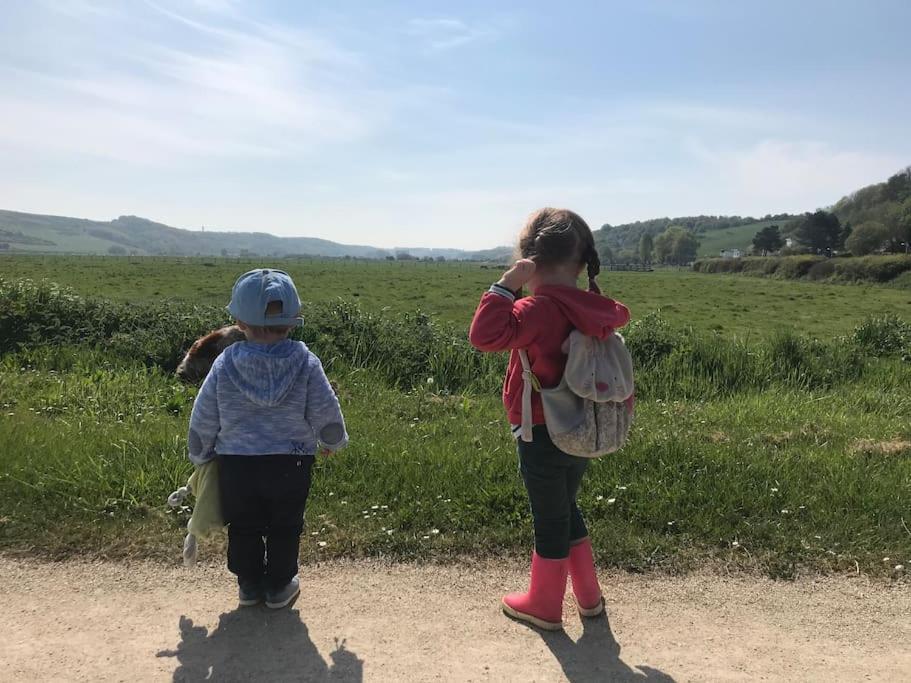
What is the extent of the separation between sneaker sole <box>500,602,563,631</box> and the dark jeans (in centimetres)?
29

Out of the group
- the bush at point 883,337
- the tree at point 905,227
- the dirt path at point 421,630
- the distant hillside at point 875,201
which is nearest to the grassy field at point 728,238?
the distant hillside at point 875,201

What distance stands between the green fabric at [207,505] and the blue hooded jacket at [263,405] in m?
0.07

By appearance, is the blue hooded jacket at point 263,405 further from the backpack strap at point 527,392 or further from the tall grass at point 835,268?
the tall grass at point 835,268

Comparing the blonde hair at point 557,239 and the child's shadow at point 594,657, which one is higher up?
the blonde hair at point 557,239

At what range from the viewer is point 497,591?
3.12 metres

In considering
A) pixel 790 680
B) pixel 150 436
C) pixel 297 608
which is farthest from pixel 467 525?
pixel 150 436

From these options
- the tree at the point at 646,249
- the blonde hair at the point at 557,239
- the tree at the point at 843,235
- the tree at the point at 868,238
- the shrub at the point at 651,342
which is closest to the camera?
the blonde hair at the point at 557,239

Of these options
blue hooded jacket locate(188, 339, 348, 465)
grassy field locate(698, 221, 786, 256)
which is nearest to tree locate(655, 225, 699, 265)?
grassy field locate(698, 221, 786, 256)

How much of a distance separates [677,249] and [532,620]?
149 m

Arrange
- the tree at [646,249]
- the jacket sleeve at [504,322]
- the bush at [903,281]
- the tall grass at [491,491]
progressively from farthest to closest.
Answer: the tree at [646,249], the bush at [903,281], the tall grass at [491,491], the jacket sleeve at [504,322]

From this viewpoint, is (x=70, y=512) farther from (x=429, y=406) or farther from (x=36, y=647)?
(x=429, y=406)

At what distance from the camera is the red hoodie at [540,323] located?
8.13 feet

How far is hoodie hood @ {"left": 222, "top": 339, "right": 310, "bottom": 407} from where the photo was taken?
9.12 feet

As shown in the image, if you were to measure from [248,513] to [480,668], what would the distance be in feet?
4.09
